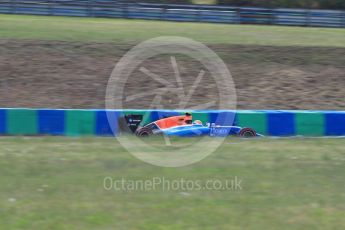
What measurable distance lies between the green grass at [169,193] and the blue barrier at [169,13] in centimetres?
2321

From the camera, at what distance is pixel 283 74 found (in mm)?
17141

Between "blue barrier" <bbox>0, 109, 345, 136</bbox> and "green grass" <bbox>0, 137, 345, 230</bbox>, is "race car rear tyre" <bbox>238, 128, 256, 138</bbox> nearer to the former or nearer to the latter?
"blue barrier" <bbox>0, 109, 345, 136</bbox>

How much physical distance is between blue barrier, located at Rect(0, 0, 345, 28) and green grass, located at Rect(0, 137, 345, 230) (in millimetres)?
23207

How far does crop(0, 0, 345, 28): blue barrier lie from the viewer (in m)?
32.2

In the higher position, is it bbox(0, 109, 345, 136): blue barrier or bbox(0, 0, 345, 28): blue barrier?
bbox(0, 0, 345, 28): blue barrier

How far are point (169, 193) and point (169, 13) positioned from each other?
1024 inches

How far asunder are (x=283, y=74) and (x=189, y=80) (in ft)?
8.53

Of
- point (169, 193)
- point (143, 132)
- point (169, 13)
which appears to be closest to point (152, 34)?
point (169, 13)

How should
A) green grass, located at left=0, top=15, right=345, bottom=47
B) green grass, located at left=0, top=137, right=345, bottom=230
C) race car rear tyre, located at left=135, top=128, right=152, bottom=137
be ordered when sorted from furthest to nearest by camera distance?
green grass, located at left=0, top=15, right=345, bottom=47 < race car rear tyre, located at left=135, top=128, right=152, bottom=137 < green grass, located at left=0, top=137, right=345, bottom=230

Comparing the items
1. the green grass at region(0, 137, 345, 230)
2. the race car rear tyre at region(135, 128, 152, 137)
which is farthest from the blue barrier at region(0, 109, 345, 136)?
the green grass at region(0, 137, 345, 230)

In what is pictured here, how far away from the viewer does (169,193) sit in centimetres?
705

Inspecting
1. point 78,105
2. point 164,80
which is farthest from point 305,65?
point 78,105

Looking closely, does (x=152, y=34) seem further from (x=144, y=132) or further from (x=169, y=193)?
(x=169, y=193)

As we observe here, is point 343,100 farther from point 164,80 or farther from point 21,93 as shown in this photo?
point 21,93
